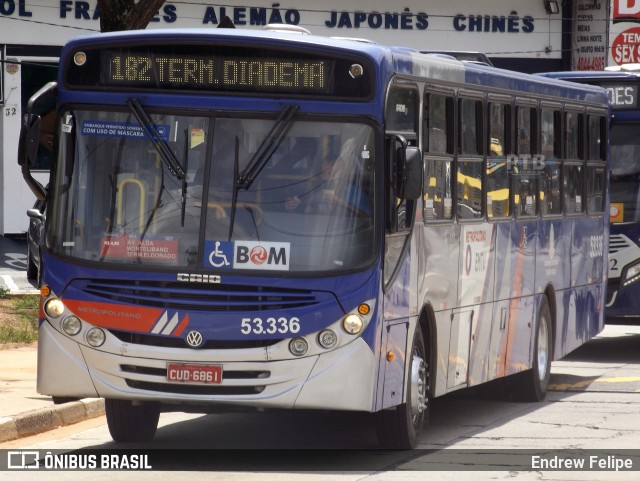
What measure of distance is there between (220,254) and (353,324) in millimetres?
938

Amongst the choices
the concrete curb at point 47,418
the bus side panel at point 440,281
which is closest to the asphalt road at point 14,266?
the concrete curb at point 47,418

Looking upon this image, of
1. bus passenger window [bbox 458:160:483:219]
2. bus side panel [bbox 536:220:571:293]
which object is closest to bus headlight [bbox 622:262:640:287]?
bus side panel [bbox 536:220:571:293]

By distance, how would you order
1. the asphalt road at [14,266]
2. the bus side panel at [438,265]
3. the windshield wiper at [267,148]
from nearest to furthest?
the windshield wiper at [267,148], the bus side panel at [438,265], the asphalt road at [14,266]

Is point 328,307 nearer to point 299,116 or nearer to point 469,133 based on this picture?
point 299,116

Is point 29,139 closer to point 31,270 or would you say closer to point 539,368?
point 539,368

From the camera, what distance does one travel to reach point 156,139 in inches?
384

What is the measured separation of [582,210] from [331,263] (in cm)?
694

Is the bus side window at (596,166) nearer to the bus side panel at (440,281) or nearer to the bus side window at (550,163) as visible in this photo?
the bus side window at (550,163)

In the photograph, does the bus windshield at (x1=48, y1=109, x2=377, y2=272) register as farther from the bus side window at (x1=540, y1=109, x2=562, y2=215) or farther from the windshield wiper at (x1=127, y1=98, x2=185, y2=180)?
the bus side window at (x1=540, y1=109, x2=562, y2=215)

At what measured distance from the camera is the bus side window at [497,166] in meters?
12.5

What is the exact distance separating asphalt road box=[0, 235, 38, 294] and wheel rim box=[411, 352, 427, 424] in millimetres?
14046

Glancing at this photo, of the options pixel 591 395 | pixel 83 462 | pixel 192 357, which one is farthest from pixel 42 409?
pixel 591 395

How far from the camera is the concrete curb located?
37.5ft

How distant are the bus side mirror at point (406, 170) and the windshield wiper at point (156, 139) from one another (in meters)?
1.37
